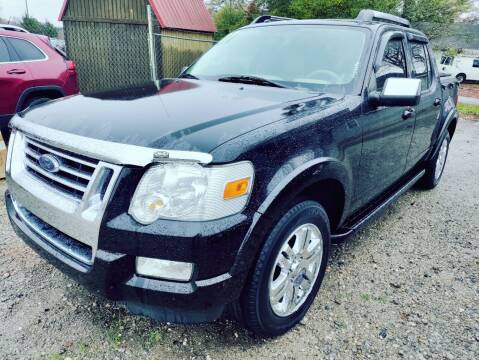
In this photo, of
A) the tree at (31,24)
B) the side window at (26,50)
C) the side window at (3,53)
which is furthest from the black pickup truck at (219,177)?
the tree at (31,24)

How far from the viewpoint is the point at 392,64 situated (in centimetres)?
306

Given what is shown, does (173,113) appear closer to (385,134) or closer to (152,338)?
(152,338)

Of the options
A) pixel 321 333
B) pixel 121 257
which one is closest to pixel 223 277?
pixel 121 257

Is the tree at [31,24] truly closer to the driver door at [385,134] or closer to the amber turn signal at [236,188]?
the driver door at [385,134]

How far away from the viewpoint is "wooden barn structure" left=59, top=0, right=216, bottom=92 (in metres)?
11.9

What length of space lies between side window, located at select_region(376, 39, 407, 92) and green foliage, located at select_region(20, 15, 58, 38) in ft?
136

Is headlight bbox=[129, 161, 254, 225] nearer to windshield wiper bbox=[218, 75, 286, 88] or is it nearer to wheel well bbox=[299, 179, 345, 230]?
wheel well bbox=[299, 179, 345, 230]

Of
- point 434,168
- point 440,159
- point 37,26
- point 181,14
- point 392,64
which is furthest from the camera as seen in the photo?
point 37,26

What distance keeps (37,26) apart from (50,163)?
46.0 metres

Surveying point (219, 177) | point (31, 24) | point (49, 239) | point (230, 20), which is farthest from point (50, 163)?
point (31, 24)

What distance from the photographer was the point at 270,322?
6.79 ft

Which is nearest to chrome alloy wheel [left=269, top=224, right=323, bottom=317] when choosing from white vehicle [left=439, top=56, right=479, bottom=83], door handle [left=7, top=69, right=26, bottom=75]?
door handle [left=7, top=69, right=26, bottom=75]

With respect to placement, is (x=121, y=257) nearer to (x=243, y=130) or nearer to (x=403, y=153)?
(x=243, y=130)

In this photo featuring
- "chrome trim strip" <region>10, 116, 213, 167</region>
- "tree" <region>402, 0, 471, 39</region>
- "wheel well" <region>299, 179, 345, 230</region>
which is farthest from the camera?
"tree" <region>402, 0, 471, 39</region>
